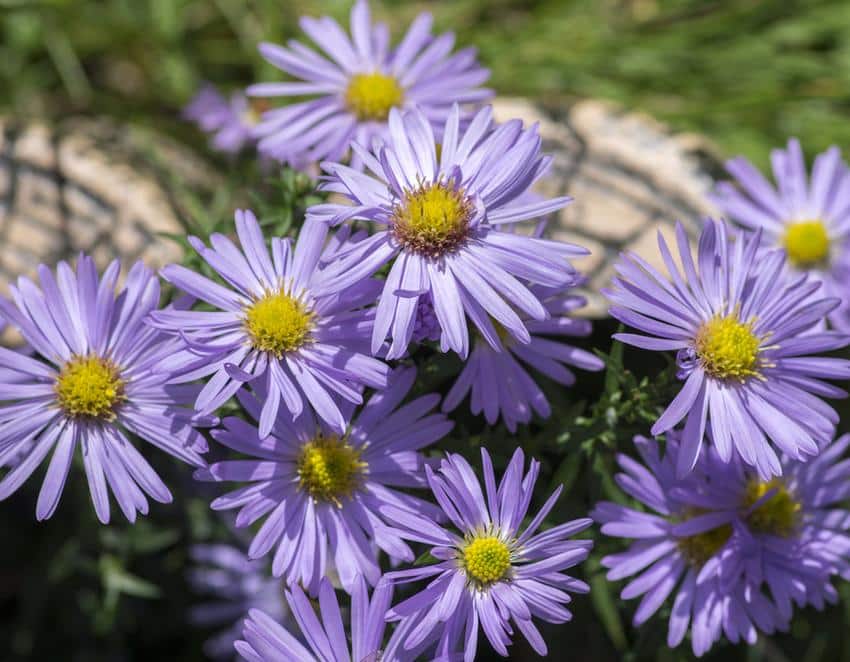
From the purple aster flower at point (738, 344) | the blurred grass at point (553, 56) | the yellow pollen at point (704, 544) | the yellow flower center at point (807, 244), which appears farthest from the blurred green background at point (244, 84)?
the yellow flower center at point (807, 244)

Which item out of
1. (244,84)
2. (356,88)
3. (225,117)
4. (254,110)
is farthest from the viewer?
(244,84)

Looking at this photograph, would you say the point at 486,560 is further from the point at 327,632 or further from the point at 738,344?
the point at 738,344

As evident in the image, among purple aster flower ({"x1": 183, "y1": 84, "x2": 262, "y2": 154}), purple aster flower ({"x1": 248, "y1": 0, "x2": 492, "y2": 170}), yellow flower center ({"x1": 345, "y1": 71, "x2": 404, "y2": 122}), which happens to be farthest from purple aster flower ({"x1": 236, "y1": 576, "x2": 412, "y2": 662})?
purple aster flower ({"x1": 183, "y1": 84, "x2": 262, "y2": 154})

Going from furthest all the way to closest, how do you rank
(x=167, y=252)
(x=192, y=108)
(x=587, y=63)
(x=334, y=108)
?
(x=587, y=63), (x=192, y=108), (x=167, y=252), (x=334, y=108)

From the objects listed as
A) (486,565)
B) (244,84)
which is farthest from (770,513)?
(244,84)

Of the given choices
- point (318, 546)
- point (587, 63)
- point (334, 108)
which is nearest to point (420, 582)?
point (318, 546)

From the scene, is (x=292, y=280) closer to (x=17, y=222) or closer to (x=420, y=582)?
(x=420, y=582)

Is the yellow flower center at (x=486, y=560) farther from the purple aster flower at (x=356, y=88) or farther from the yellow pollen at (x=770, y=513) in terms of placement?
the purple aster flower at (x=356, y=88)
